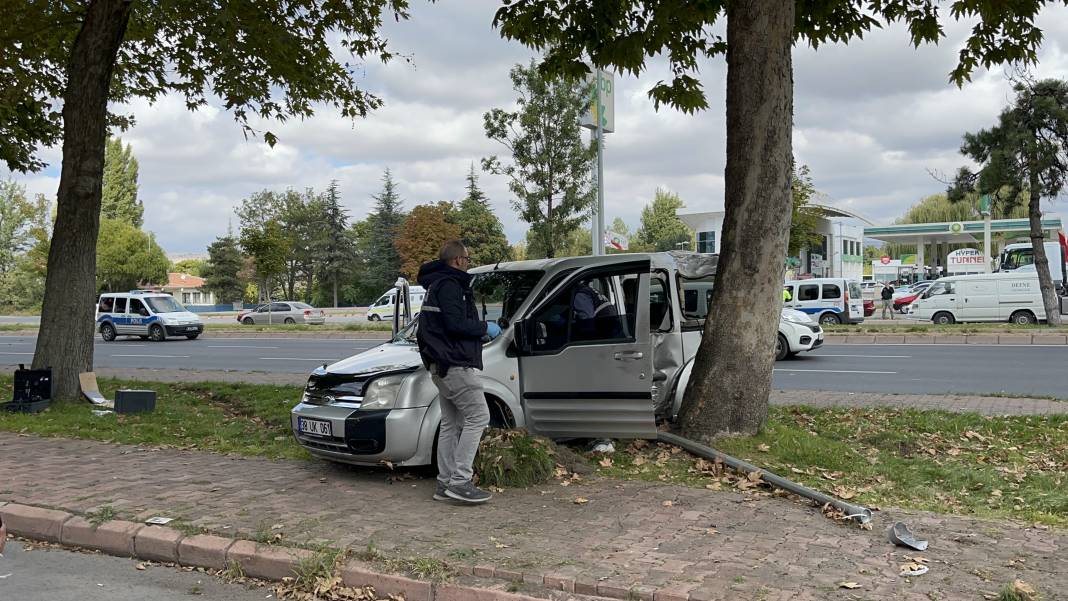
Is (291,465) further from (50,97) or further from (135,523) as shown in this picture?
(50,97)

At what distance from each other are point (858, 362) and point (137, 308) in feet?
82.9

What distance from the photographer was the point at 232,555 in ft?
15.4

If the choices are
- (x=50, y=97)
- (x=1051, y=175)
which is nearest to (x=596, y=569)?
(x=50, y=97)

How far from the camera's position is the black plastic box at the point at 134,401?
9.96 metres

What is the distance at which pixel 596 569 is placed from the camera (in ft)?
14.1

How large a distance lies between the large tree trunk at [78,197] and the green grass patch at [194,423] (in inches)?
30.5

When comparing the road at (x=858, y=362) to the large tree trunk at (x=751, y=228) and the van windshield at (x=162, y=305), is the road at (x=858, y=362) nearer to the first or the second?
the van windshield at (x=162, y=305)

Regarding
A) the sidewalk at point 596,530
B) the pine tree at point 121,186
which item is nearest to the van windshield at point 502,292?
the sidewalk at point 596,530

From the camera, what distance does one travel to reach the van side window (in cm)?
2983

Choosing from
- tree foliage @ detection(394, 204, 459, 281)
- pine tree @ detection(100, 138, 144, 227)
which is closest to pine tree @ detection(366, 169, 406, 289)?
tree foliage @ detection(394, 204, 459, 281)

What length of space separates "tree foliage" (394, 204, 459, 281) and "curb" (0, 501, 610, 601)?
179ft

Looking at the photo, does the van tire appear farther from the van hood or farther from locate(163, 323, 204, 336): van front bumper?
the van hood

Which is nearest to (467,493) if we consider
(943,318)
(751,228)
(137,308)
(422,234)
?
(751,228)

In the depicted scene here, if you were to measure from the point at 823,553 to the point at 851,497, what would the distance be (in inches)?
52.6
